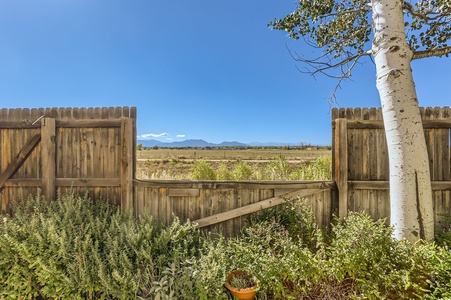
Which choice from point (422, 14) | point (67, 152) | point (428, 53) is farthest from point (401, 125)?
point (67, 152)

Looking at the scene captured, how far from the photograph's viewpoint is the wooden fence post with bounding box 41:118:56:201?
3.35 m

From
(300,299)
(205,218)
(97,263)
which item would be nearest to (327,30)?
(205,218)

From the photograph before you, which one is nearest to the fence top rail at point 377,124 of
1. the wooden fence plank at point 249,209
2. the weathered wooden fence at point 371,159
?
the weathered wooden fence at point 371,159

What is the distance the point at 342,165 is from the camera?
10.6 feet

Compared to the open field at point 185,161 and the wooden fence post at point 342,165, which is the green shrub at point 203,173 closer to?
the open field at point 185,161

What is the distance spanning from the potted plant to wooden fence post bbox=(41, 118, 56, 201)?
2.96 metres

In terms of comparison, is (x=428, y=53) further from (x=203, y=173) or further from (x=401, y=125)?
(x=203, y=173)

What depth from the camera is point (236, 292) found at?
87.4 inches

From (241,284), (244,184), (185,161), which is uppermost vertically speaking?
(244,184)

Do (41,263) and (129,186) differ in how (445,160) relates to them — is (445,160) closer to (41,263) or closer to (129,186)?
(129,186)

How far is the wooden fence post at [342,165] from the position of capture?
10.5 ft

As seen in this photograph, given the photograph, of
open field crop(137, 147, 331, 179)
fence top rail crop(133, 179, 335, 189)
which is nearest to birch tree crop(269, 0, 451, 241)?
fence top rail crop(133, 179, 335, 189)

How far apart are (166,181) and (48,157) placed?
1.84 metres

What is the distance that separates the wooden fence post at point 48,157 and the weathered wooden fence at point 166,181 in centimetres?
1
